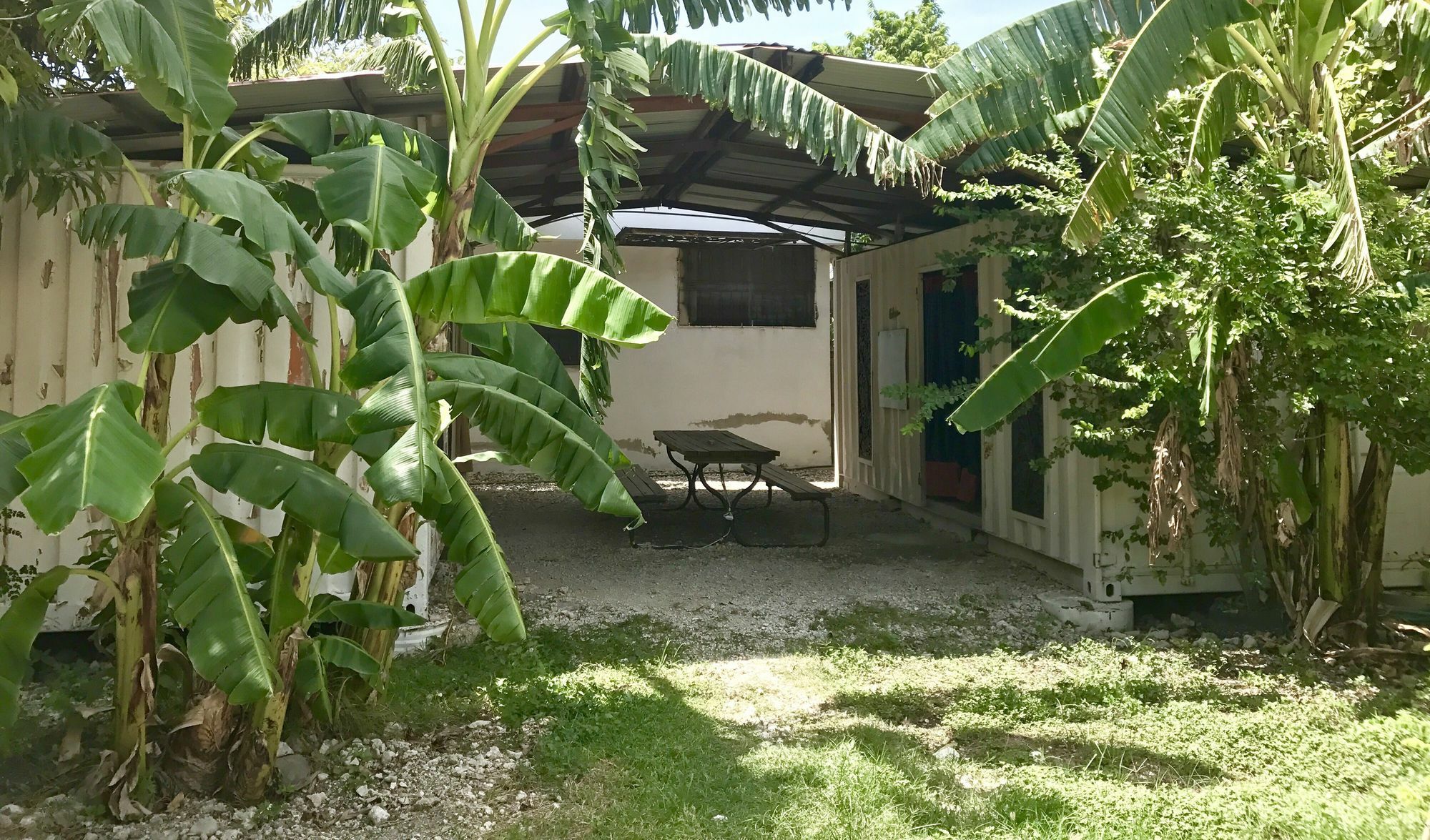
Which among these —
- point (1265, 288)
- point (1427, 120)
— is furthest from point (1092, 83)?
point (1427, 120)

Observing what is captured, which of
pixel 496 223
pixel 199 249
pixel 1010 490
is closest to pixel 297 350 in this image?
pixel 496 223

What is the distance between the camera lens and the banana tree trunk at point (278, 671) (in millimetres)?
3805

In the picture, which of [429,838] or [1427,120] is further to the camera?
[1427,120]

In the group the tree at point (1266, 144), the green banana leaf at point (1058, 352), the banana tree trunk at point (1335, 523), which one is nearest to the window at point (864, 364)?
the tree at point (1266, 144)

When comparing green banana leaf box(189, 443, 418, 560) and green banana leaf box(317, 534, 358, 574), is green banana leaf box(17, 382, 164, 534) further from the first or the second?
green banana leaf box(317, 534, 358, 574)

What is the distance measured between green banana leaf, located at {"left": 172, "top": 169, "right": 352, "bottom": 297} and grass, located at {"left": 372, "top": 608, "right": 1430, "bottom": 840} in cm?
209

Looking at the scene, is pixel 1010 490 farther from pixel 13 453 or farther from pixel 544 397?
pixel 13 453

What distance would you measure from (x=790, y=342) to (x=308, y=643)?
1168 centimetres

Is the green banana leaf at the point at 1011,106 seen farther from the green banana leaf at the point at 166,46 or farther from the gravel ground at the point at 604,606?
the green banana leaf at the point at 166,46

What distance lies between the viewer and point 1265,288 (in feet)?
16.8

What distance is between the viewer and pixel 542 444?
4.07 metres

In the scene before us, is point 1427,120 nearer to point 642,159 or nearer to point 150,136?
point 642,159

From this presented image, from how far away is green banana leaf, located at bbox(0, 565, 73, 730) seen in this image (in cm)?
342

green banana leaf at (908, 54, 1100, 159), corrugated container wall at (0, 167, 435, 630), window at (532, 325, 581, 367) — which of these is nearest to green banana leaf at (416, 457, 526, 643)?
corrugated container wall at (0, 167, 435, 630)
